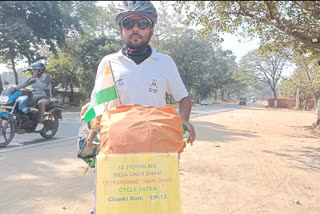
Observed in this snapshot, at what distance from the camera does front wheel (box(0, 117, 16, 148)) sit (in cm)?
594

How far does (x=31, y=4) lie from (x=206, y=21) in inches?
577

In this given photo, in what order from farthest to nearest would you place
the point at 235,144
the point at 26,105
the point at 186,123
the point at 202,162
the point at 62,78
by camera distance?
the point at 62,78
the point at 235,144
the point at 26,105
the point at 202,162
the point at 186,123

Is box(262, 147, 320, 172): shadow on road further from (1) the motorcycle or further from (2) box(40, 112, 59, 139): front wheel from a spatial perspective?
(1) the motorcycle

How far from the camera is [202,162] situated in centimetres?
515

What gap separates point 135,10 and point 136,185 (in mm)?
1078

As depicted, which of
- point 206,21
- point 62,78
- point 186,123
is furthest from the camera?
point 62,78

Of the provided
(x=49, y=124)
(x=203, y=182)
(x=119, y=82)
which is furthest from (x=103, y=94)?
(x=49, y=124)

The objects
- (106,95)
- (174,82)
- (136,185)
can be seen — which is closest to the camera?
(136,185)

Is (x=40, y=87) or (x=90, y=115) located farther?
(x=40, y=87)

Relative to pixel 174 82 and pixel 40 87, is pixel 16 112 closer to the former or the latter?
pixel 40 87

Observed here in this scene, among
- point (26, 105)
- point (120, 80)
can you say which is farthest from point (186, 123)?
point (26, 105)

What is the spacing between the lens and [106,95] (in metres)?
1.68

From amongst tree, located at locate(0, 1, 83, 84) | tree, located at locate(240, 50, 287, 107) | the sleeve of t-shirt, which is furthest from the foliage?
the sleeve of t-shirt

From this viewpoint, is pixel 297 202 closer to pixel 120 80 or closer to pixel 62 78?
pixel 120 80
